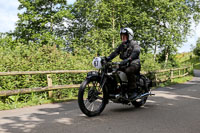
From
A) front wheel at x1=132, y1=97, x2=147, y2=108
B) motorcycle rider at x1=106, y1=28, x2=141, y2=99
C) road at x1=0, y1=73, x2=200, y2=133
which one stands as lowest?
road at x1=0, y1=73, x2=200, y2=133

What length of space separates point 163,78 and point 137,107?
996cm

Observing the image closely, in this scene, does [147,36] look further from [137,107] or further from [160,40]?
[137,107]

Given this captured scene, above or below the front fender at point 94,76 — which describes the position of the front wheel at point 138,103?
below

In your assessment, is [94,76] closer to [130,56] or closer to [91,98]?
[91,98]

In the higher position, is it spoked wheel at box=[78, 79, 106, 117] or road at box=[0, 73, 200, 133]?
spoked wheel at box=[78, 79, 106, 117]

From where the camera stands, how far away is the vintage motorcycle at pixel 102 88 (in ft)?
17.4

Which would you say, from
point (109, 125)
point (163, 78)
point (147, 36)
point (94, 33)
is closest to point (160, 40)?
point (147, 36)

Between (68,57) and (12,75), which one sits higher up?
(68,57)

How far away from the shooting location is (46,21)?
97.9 ft

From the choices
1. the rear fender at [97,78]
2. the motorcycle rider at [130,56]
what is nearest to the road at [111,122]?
the rear fender at [97,78]

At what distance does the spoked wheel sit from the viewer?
522cm

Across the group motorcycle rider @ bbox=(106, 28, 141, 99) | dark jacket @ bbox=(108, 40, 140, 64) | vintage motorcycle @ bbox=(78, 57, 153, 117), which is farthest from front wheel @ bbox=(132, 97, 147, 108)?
dark jacket @ bbox=(108, 40, 140, 64)

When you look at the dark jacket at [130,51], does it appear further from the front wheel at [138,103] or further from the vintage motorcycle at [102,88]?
the front wheel at [138,103]

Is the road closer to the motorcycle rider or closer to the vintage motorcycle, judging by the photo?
the vintage motorcycle
